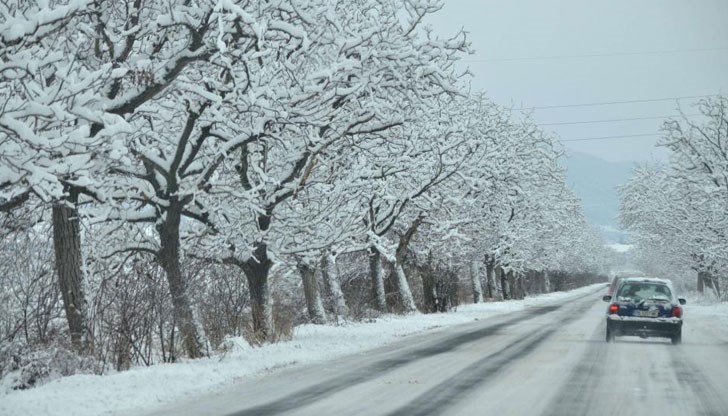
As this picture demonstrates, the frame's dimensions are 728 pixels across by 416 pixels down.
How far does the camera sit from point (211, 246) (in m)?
17.4

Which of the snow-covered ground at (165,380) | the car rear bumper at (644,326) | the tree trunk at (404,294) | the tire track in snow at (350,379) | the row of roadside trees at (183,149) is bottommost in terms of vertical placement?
the car rear bumper at (644,326)

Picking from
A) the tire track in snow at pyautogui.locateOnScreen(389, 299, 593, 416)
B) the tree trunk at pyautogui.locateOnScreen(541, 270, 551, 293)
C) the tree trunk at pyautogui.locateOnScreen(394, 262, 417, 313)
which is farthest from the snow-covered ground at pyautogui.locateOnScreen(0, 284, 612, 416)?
the tree trunk at pyautogui.locateOnScreen(541, 270, 551, 293)

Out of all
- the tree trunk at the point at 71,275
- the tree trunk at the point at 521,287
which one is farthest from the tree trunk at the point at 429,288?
the tree trunk at the point at 521,287

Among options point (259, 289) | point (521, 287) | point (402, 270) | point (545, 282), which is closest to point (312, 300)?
point (259, 289)

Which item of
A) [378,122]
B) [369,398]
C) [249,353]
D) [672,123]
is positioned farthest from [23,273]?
[672,123]

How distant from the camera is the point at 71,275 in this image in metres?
13.1

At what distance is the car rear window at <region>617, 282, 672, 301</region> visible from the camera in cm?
2183

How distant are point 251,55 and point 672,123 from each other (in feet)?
126

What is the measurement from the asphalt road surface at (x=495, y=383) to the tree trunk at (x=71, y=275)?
8.70 ft

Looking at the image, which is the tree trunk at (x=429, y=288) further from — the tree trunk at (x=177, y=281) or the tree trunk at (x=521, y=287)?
the tree trunk at (x=521, y=287)

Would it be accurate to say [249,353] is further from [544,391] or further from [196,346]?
[544,391]

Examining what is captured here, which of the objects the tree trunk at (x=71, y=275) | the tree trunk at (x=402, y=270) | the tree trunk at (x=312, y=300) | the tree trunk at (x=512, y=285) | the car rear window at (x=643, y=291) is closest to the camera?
the tree trunk at (x=71, y=275)

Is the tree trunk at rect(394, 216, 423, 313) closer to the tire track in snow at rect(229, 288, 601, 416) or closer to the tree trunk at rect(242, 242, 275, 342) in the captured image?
the tire track in snow at rect(229, 288, 601, 416)

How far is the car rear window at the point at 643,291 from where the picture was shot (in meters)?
21.8
